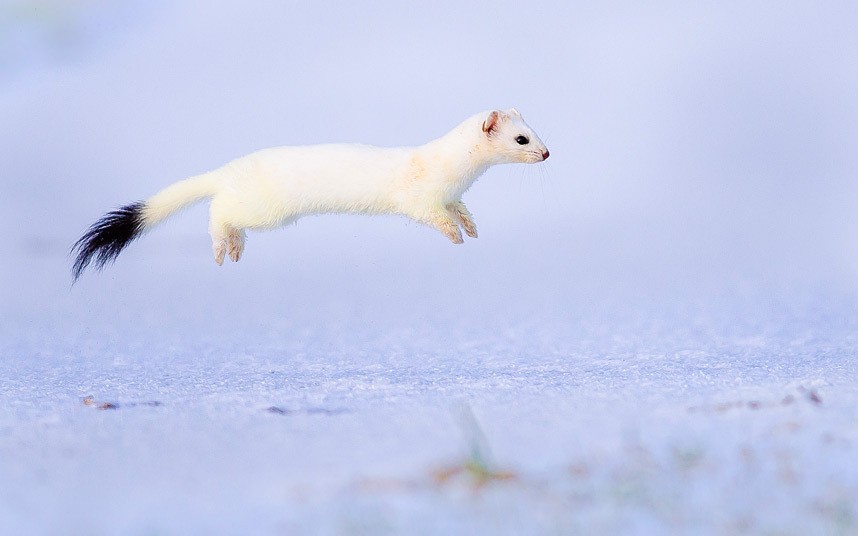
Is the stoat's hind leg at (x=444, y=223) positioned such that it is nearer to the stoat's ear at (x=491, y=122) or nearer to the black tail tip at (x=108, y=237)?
the stoat's ear at (x=491, y=122)

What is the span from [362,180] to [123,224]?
0.63 metres

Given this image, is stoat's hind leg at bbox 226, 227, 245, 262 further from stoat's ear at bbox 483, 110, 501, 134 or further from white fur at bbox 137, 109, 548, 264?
stoat's ear at bbox 483, 110, 501, 134

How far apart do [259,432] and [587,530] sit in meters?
0.87

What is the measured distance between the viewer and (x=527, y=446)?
2502 mm

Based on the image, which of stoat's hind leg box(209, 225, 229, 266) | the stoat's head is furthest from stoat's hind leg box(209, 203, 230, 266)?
the stoat's head

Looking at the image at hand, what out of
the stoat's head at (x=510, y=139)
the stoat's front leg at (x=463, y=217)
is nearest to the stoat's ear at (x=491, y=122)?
the stoat's head at (x=510, y=139)

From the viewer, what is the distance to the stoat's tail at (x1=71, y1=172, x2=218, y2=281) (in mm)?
3289

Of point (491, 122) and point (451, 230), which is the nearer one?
point (451, 230)

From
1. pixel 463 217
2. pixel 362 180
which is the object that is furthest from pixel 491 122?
pixel 362 180

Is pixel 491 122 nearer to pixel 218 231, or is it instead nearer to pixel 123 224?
pixel 218 231

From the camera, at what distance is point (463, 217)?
323 cm

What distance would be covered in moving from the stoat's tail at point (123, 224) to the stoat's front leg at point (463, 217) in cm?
59

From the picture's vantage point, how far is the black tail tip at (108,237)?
3293 mm

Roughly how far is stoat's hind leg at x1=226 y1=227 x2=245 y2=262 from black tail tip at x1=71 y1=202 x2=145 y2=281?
0.85 feet
